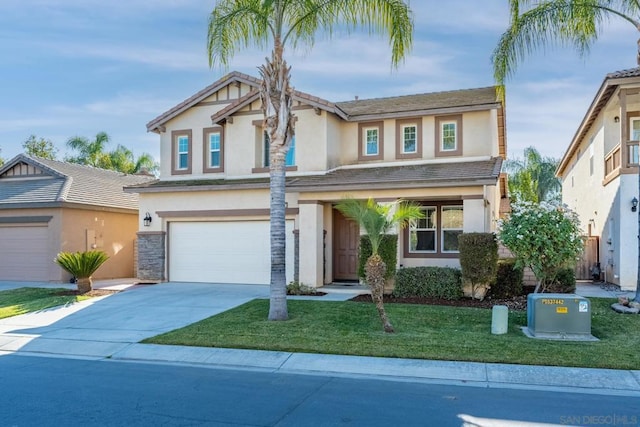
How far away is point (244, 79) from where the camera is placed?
63.2ft

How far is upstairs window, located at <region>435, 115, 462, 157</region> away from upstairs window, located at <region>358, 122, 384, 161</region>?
202 centimetres

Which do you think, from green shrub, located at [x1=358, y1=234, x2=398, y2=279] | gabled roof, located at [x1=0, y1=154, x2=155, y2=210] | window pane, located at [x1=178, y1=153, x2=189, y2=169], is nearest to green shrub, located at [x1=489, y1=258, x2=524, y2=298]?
green shrub, located at [x1=358, y1=234, x2=398, y2=279]

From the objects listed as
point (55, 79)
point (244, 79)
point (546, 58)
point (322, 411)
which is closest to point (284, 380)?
point (322, 411)

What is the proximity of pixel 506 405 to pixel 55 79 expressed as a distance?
74.5 ft

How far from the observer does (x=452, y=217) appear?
674 inches

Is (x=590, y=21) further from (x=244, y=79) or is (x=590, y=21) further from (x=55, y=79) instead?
(x=55, y=79)

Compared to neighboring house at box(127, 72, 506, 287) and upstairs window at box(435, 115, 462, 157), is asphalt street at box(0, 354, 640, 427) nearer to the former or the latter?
neighboring house at box(127, 72, 506, 287)

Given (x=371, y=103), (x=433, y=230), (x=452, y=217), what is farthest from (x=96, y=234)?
(x=452, y=217)

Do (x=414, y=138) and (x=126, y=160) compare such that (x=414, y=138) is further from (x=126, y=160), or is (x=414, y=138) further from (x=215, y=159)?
(x=126, y=160)

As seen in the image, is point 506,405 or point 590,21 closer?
point 506,405

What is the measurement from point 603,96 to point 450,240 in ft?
21.9

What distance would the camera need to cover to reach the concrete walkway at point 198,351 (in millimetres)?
7598

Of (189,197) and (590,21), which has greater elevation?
(590,21)

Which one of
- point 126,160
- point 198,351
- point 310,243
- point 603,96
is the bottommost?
point 198,351
